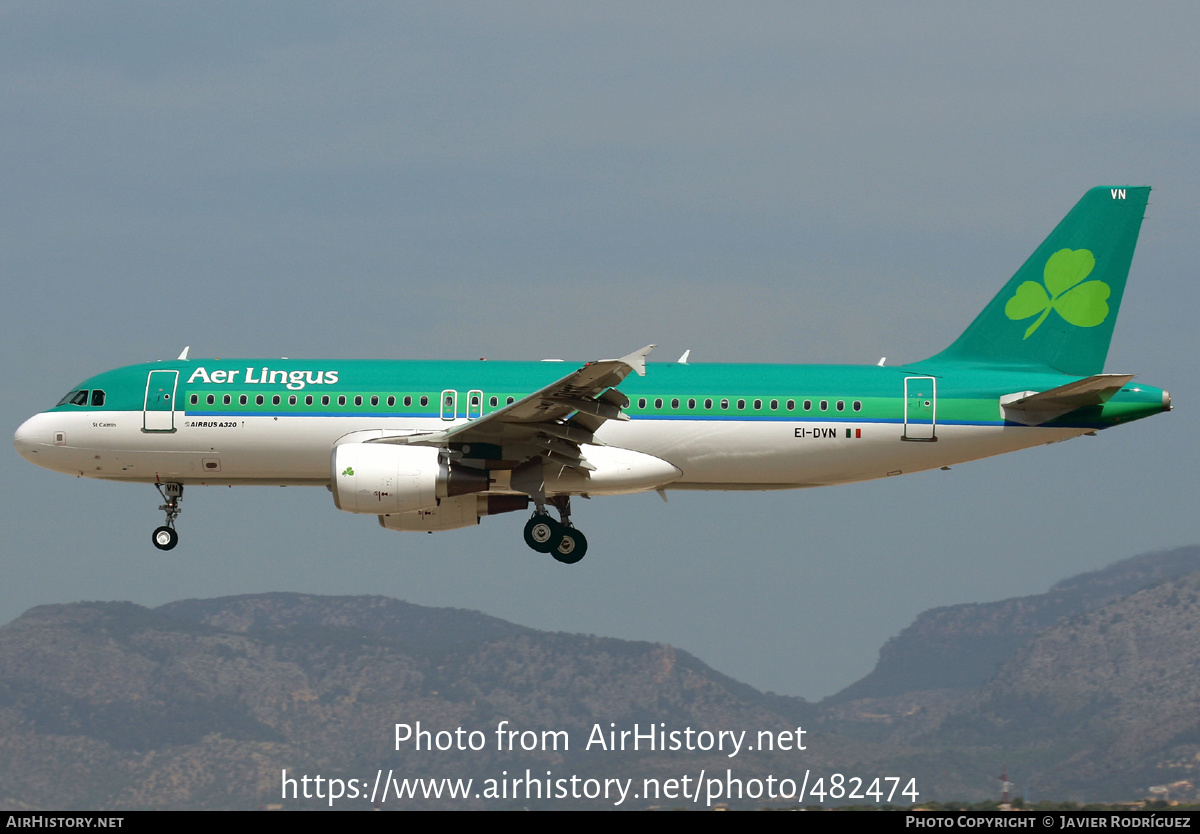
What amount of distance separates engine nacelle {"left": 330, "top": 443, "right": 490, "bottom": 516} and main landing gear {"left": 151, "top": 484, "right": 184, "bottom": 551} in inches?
236

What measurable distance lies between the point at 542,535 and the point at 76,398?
12.6 m

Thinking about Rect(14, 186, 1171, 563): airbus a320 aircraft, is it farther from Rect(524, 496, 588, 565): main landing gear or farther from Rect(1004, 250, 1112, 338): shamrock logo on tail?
Rect(1004, 250, 1112, 338): shamrock logo on tail

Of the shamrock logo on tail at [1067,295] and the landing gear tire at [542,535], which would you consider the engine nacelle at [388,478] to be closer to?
the landing gear tire at [542,535]

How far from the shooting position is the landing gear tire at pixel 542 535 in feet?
127

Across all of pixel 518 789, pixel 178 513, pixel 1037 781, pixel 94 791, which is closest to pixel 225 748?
pixel 94 791

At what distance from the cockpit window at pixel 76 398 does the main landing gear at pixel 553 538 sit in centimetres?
1189

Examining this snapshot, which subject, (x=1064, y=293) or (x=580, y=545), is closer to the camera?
(x=580, y=545)

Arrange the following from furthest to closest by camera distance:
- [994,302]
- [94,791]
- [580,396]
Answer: [94,791] → [994,302] → [580,396]

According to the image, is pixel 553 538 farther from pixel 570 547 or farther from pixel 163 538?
pixel 163 538

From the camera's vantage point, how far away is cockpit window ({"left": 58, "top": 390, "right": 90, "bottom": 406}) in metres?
39.4

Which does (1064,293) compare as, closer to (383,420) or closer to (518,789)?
(383,420)

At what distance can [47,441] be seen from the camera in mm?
39281
